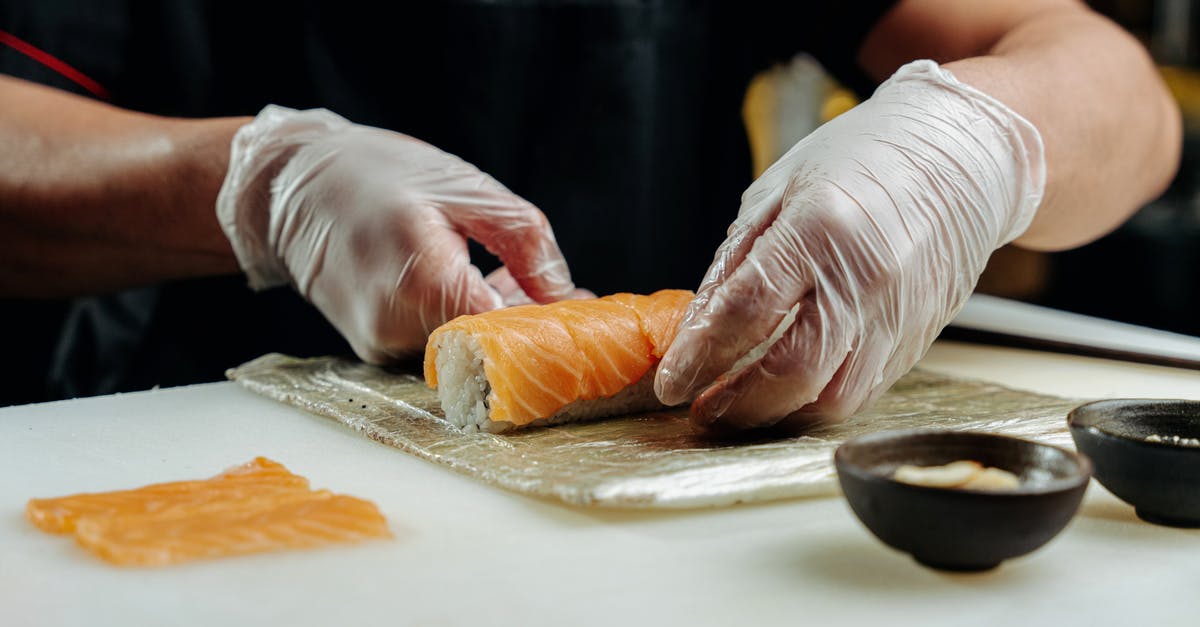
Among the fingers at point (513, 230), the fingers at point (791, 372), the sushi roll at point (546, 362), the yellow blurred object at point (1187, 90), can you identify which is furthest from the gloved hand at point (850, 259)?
the yellow blurred object at point (1187, 90)

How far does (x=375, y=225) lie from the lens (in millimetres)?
1987

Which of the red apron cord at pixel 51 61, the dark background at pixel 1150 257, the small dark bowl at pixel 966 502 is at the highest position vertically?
the red apron cord at pixel 51 61

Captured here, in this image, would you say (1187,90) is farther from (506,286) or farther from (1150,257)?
(506,286)

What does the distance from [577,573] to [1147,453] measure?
0.62 metres

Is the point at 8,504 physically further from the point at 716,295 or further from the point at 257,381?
the point at 716,295

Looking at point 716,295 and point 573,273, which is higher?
point 716,295

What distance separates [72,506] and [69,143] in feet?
4.10

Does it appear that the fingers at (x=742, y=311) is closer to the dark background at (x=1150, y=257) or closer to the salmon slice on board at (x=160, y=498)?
the salmon slice on board at (x=160, y=498)

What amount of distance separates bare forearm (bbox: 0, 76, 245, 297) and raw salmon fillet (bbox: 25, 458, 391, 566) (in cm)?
102

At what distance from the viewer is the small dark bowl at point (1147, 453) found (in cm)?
119

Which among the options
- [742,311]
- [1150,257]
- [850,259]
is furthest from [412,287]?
[1150,257]

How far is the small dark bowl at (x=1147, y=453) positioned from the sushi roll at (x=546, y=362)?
0.70m

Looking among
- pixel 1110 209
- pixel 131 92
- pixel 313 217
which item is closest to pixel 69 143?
pixel 131 92

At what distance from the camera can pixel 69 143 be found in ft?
7.50
